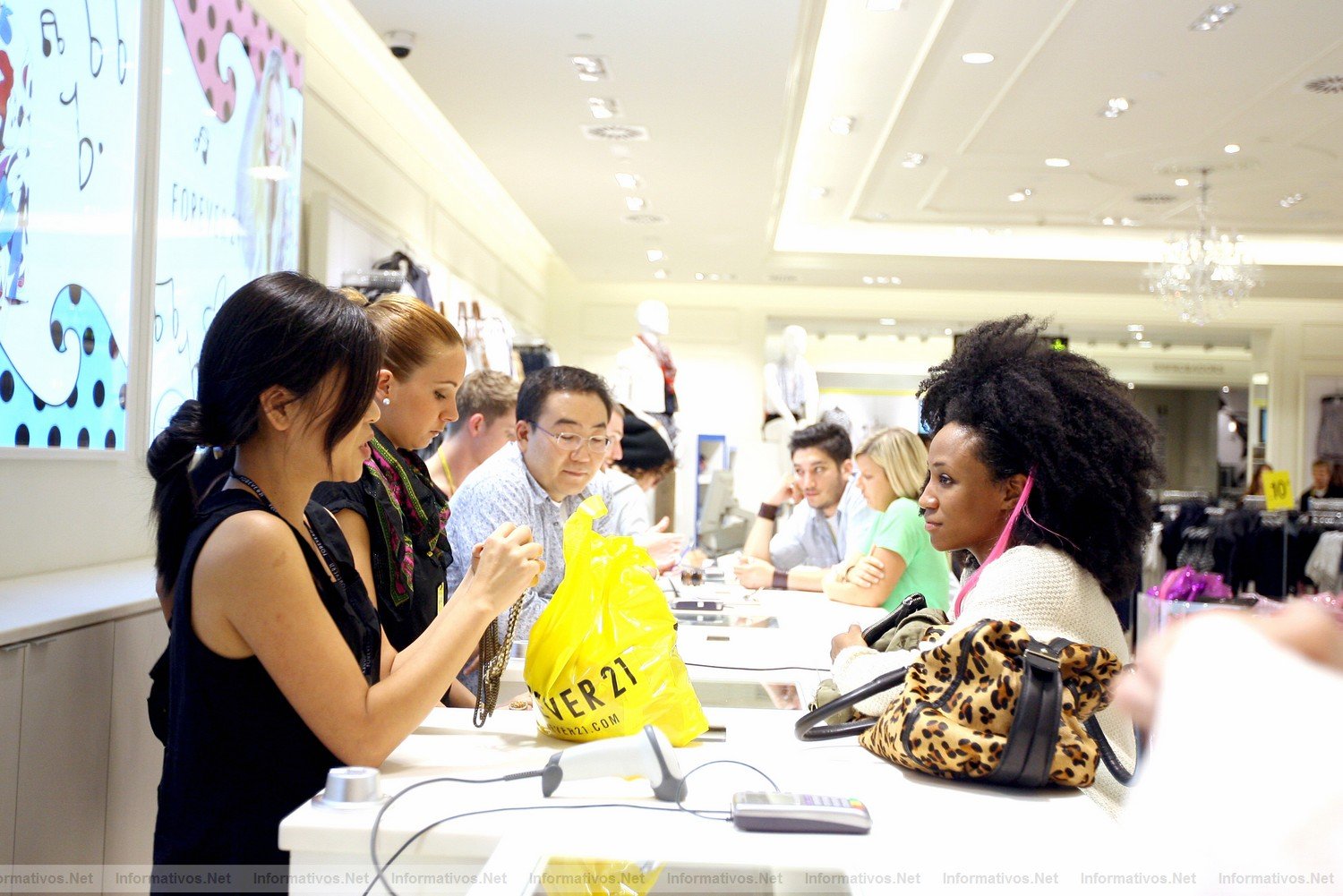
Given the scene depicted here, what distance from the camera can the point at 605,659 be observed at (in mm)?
1473

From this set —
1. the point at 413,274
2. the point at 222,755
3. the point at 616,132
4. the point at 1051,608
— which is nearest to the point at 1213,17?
the point at 616,132

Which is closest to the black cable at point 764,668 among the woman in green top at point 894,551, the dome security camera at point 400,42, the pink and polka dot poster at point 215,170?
the woman in green top at point 894,551

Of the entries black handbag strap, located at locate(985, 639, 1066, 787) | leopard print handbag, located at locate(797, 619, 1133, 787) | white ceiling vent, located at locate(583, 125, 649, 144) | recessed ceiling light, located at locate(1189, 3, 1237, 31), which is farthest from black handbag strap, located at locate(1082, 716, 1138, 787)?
white ceiling vent, located at locate(583, 125, 649, 144)

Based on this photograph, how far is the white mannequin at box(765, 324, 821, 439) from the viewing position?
964 centimetres

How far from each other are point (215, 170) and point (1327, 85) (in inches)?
238

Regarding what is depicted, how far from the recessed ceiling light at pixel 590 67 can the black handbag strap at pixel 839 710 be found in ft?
13.7

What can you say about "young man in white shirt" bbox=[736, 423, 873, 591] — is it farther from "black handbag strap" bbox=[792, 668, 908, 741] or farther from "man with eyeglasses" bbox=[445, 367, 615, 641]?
"black handbag strap" bbox=[792, 668, 908, 741]

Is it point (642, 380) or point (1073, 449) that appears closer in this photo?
point (1073, 449)

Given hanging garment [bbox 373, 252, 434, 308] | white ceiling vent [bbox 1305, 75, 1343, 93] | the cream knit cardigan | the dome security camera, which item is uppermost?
white ceiling vent [bbox 1305, 75, 1343, 93]

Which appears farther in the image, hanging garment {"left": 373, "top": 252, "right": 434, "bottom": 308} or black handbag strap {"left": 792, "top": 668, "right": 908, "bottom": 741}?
hanging garment {"left": 373, "top": 252, "right": 434, "bottom": 308}

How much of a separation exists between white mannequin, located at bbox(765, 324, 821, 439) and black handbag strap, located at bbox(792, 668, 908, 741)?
8.04 metres

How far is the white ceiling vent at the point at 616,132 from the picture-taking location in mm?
6191

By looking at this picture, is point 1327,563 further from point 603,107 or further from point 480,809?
point 480,809

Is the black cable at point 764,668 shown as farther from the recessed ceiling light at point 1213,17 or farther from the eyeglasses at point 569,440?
the recessed ceiling light at point 1213,17
